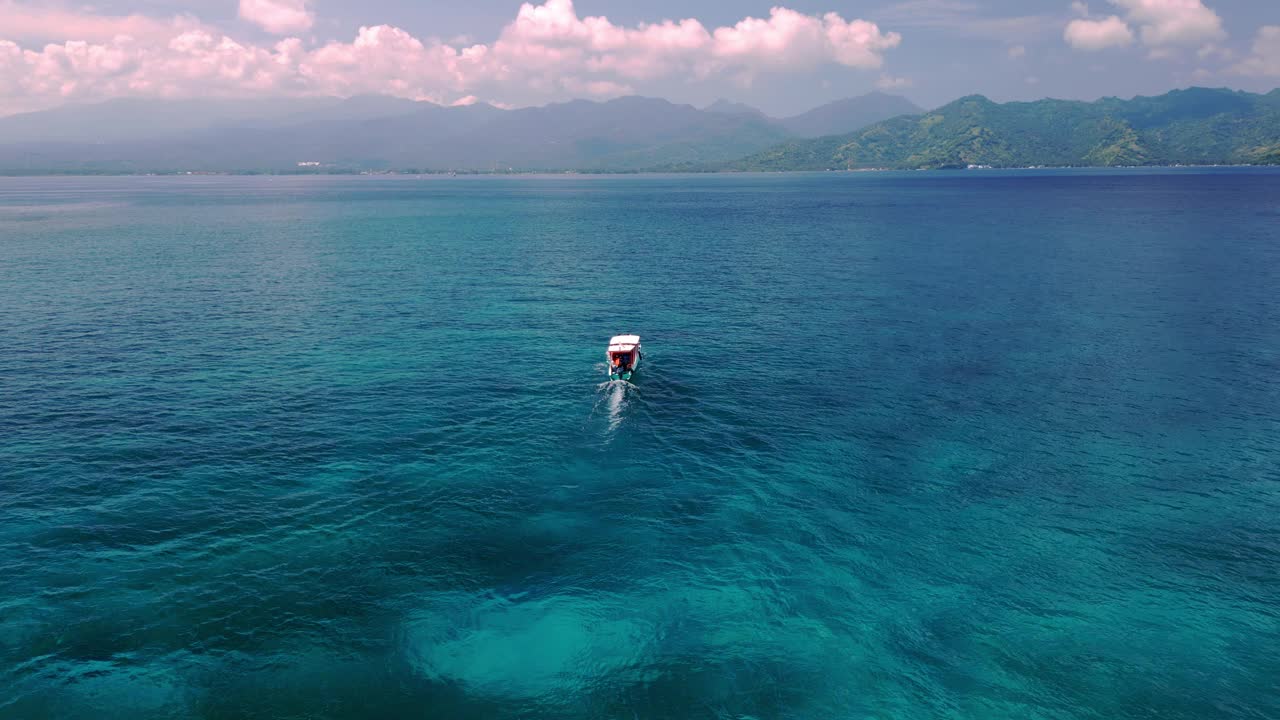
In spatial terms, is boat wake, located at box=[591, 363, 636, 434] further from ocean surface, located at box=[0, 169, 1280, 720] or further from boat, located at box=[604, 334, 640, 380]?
boat, located at box=[604, 334, 640, 380]

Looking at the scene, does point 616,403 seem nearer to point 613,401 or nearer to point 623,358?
point 613,401

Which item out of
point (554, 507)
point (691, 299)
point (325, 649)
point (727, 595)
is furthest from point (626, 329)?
point (325, 649)

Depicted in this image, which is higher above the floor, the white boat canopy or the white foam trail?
the white boat canopy

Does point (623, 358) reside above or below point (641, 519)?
above

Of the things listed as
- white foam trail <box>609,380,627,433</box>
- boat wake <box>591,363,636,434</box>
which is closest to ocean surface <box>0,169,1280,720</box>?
white foam trail <box>609,380,627,433</box>

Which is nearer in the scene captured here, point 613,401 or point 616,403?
point 616,403

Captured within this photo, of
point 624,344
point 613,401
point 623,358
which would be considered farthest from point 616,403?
point 624,344

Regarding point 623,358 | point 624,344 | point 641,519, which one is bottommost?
point 641,519
